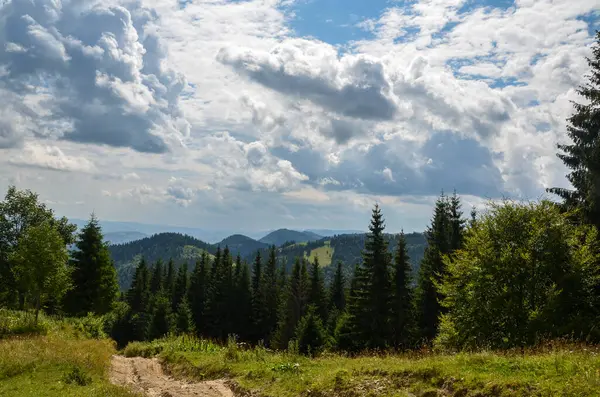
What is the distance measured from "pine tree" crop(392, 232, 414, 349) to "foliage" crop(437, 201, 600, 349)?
18.0 m

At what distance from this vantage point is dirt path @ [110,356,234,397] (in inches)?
616

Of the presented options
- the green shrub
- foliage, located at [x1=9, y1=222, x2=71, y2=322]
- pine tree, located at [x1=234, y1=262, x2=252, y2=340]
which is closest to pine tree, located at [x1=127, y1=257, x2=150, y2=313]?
pine tree, located at [x1=234, y1=262, x2=252, y2=340]

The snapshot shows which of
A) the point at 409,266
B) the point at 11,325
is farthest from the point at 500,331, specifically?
the point at 11,325

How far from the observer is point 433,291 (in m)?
45.3

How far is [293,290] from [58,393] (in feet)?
206

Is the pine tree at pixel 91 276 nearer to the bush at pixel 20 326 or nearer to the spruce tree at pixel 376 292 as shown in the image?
the bush at pixel 20 326

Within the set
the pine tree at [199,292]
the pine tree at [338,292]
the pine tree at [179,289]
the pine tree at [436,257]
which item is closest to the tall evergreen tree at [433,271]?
the pine tree at [436,257]

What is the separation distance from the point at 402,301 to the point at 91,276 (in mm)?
33079

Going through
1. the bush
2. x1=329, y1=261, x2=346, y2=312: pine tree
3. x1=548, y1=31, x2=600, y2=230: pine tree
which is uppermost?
x1=548, y1=31, x2=600, y2=230: pine tree

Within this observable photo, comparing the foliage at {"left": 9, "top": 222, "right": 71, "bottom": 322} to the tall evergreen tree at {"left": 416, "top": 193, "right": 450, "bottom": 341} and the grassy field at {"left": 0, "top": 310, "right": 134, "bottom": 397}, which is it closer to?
the grassy field at {"left": 0, "top": 310, "right": 134, "bottom": 397}

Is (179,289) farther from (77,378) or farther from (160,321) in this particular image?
(77,378)

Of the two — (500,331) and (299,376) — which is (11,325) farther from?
(500,331)

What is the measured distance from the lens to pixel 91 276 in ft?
156

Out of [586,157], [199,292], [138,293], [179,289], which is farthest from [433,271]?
[138,293]
